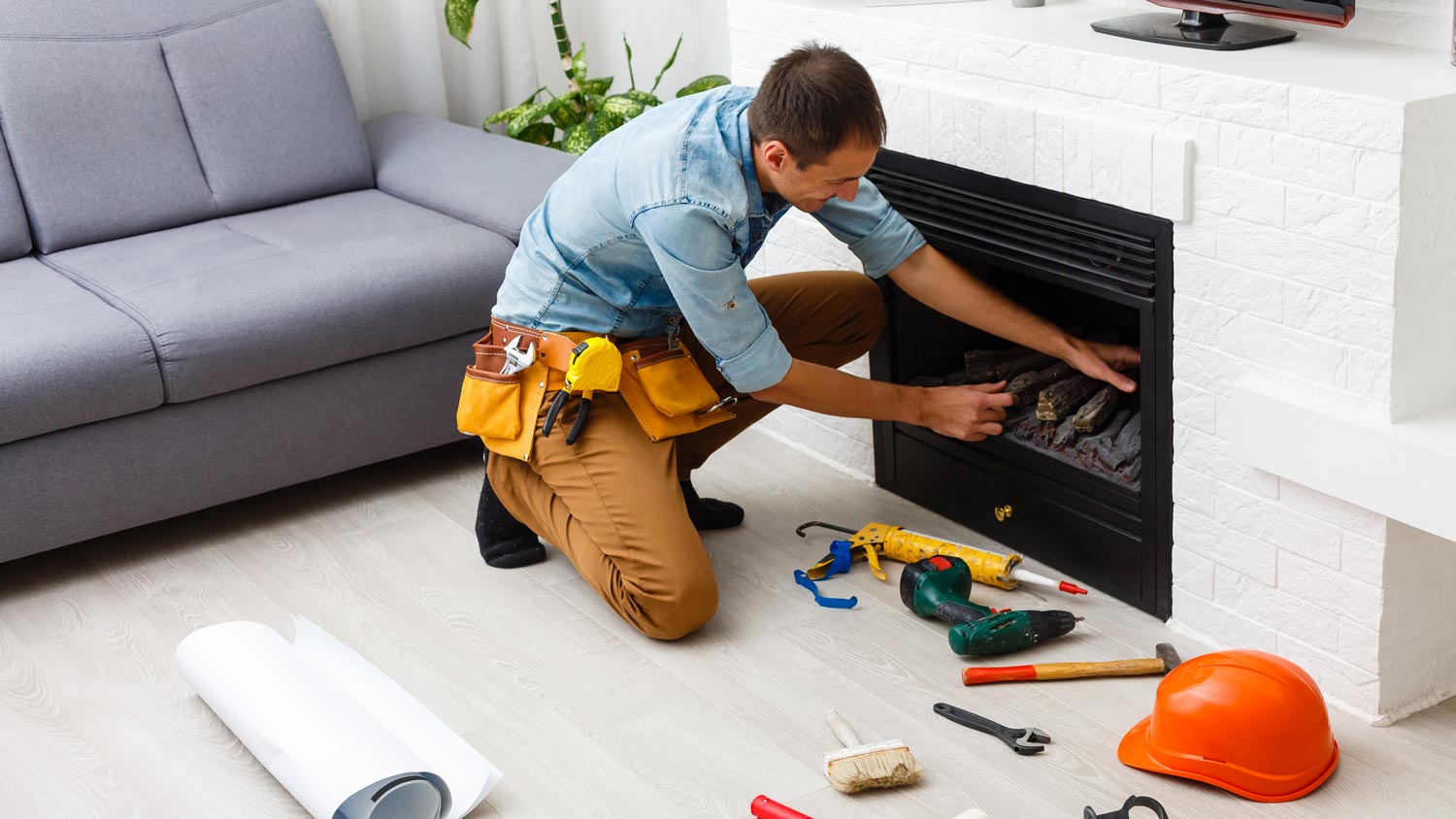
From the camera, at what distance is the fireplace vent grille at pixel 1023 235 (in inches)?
84.9

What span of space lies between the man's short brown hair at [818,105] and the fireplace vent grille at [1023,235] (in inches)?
13.9

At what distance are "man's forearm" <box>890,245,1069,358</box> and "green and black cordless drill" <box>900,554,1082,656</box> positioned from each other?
1.26ft

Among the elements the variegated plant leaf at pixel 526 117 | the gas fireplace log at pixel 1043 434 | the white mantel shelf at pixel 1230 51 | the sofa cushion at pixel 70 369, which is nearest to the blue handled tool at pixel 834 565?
the gas fireplace log at pixel 1043 434

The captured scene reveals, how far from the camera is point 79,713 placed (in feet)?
7.33

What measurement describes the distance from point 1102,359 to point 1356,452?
0.55 m

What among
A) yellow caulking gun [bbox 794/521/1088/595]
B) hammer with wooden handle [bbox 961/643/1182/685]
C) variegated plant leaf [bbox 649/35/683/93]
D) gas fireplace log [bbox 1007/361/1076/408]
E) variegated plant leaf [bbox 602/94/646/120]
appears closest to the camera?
hammer with wooden handle [bbox 961/643/1182/685]

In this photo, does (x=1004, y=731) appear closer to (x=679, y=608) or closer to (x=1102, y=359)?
(x=679, y=608)

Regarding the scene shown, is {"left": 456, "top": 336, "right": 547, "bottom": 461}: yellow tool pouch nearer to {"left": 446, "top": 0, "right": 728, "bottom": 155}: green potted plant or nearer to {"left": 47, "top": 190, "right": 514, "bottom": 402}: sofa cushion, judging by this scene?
{"left": 47, "top": 190, "right": 514, "bottom": 402}: sofa cushion

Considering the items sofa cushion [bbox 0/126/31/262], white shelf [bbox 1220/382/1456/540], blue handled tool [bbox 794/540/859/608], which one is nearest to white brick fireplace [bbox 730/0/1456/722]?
white shelf [bbox 1220/382/1456/540]

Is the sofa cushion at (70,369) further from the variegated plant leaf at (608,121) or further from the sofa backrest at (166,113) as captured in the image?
the variegated plant leaf at (608,121)

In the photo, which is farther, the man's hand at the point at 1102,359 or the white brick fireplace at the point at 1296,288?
the man's hand at the point at 1102,359

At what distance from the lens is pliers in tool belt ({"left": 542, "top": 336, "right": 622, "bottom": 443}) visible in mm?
2309

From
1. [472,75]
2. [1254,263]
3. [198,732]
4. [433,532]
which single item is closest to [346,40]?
[472,75]

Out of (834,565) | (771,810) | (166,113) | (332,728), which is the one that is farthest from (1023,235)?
(166,113)
